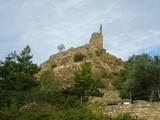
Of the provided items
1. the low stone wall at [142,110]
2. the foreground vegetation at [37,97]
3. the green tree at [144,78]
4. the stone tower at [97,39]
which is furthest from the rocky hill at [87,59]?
the low stone wall at [142,110]

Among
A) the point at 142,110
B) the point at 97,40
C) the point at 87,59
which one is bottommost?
the point at 142,110

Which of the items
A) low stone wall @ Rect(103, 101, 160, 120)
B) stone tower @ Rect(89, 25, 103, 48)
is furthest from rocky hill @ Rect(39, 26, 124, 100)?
low stone wall @ Rect(103, 101, 160, 120)

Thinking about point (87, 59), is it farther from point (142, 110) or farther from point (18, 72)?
point (142, 110)

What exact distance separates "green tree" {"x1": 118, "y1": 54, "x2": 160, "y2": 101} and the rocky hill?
2387 cm

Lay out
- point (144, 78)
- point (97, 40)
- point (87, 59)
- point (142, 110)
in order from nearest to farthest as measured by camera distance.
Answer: point (142, 110) < point (144, 78) < point (87, 59) < point (97, 40)

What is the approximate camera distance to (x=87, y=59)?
222 ft

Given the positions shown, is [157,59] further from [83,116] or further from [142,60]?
[83,116]

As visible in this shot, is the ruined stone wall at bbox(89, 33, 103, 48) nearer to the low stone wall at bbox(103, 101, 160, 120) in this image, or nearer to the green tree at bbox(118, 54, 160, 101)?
the green tree at bbox(118, 54, 160, 101)

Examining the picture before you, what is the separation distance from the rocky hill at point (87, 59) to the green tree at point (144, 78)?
940 inches

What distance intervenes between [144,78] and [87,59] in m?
35.0

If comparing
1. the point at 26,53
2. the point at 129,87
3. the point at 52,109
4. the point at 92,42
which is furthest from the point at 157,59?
the point at 92,42

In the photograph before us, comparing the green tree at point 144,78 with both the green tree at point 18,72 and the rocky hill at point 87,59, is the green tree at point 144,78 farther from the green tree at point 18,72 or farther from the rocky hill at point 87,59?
the rocky hill at point 87,59

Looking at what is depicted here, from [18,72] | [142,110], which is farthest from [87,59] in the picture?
[142,110]

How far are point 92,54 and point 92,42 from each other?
25.8 feet
